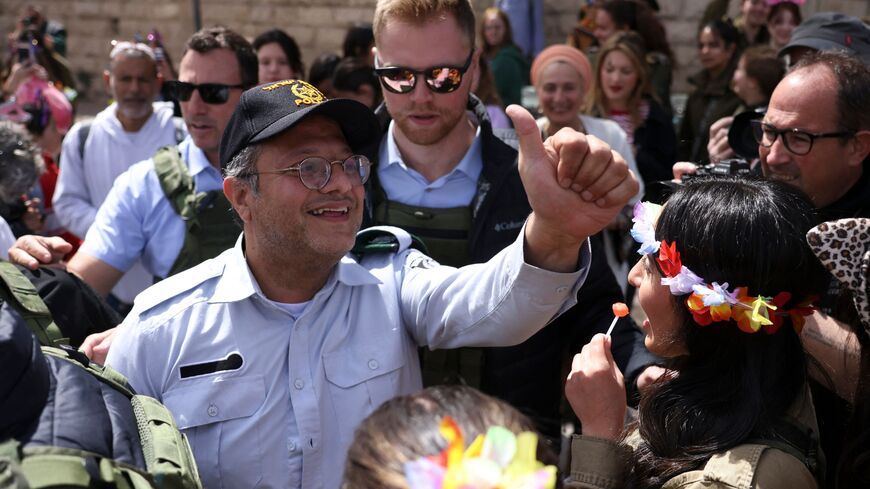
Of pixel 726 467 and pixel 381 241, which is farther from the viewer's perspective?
pixel 381 241

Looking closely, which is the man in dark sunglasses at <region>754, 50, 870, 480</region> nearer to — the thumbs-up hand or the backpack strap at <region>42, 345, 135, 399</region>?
the thumbs-up hand

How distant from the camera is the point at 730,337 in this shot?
217 centimetres

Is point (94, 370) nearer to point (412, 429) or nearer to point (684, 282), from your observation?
point (412, 429)

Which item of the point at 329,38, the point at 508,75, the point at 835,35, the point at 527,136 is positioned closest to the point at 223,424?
the point at 527,136

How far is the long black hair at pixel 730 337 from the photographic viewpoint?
81.1 inches

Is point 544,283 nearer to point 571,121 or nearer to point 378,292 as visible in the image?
point 378,292

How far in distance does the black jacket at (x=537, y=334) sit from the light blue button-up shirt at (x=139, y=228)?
3.14 feet

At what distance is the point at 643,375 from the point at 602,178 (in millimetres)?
766

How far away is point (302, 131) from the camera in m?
2.40

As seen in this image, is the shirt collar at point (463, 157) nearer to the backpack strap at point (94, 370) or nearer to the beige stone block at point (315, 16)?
the backpack strap at point (94, 370)

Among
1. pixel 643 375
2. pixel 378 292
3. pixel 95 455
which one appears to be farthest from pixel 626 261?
pixel 95 455

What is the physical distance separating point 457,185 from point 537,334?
0.61 metres

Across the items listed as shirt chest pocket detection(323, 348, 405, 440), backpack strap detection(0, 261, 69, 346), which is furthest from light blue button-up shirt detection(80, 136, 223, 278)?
shirt chest pocket detection(323, 348, 405, 440)

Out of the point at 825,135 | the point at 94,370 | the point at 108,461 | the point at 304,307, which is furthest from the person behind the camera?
the point at 825,135
